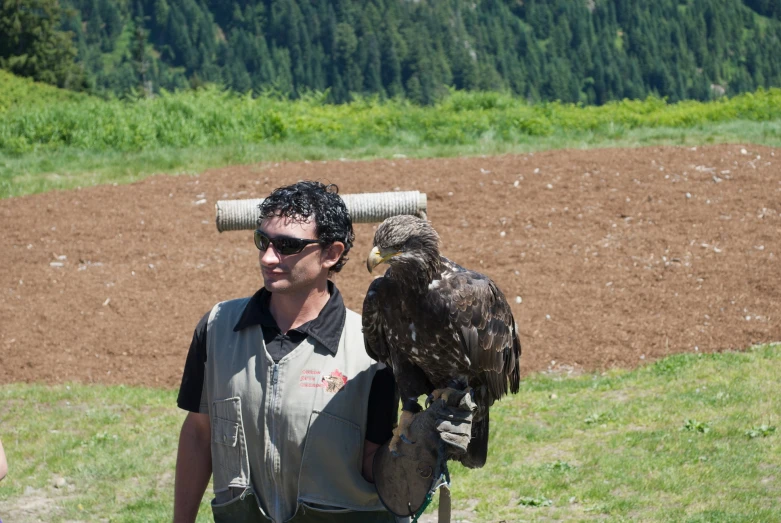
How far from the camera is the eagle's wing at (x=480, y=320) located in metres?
3.92

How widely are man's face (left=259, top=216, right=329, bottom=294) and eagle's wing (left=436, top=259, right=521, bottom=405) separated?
66 centimetres

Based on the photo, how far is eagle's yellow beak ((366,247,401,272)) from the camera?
3.65m

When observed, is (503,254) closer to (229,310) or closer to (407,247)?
(407,247)

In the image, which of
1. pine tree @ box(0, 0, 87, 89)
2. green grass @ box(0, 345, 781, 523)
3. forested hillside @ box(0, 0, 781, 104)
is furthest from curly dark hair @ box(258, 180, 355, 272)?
forested hillside @ box(0, 0, 781, 104)

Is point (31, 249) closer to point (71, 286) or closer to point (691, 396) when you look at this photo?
point (71, 286)

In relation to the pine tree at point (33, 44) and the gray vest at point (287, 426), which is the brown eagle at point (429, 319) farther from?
the pine tree at point (33, 44)

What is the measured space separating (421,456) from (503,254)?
8521mm

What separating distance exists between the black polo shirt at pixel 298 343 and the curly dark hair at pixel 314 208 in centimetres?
26

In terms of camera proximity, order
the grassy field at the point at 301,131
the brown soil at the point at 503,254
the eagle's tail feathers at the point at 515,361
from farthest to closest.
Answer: the grassy field at the point at 301,131
the brown soil at the point at 503,254
the eagle's tail feathers at the point at 515,361

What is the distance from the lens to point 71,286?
37.7 ft

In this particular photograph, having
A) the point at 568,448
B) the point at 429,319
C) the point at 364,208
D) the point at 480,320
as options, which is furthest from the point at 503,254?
the point at 429,319

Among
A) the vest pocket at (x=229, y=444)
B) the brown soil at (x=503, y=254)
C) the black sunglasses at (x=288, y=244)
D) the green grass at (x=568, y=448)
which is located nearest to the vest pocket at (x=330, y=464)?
the vest pocket at (x=229, y=444)

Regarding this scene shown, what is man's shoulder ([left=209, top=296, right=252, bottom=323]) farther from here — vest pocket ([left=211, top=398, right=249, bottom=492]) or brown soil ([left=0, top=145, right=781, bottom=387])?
brown soil ([left=0, top=145, right=781, bottom=387])

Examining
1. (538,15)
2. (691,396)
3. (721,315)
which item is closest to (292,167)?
(721,315)
